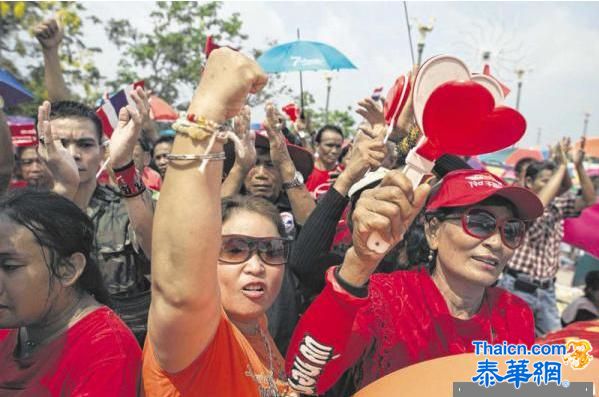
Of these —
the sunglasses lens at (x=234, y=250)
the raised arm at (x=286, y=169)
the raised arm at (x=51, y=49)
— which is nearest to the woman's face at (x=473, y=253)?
the sunglasses lens at (x=234, y=250)

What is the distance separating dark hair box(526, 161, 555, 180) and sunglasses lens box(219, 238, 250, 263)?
4.25 meters

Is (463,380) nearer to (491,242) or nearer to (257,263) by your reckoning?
(257,263)

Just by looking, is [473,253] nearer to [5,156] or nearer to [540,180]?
[5,156]

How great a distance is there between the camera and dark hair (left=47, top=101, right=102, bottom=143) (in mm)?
2756

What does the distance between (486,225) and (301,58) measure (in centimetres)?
453

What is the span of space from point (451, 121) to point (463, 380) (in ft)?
1.77

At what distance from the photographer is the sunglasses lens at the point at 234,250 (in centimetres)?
156

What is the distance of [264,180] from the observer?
2965mm

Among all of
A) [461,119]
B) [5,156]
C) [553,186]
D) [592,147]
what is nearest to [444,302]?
[461,119]

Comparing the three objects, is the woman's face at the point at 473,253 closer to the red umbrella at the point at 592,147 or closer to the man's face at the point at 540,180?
the man's face at the point at 540,180

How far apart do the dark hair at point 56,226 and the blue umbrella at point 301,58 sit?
457 cm

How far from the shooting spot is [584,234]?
13.0 ft

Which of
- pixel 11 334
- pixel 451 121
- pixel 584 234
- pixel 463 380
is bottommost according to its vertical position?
pixel 584 234

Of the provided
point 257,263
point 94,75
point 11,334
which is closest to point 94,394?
point 11,334
